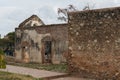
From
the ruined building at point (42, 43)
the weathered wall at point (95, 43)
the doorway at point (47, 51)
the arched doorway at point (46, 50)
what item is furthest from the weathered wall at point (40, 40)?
the weathered wall at point (95, 43)

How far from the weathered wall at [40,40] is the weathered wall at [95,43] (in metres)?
6.34

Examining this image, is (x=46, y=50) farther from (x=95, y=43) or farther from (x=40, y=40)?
(x=95, y=43)

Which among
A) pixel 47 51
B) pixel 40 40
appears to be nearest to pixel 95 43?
pixel 47 51

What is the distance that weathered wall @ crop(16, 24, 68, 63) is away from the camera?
2303 centimetres

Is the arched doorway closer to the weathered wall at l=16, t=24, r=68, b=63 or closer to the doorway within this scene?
the doorway

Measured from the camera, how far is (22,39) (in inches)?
1025

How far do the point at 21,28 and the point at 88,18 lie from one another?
1107cm

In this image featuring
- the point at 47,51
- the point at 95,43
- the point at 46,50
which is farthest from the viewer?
the point at 46,50

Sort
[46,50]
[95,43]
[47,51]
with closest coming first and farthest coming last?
[95,43] → [47,51] → [46,50]

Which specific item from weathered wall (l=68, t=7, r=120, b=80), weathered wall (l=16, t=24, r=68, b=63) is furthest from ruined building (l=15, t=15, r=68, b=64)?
weathered wall (l=68, t=7, r=120, b=80)

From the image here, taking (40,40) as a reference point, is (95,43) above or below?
below

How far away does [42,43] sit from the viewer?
24.6 metres

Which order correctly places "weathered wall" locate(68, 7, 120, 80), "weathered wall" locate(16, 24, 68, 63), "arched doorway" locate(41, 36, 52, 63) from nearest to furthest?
"weathered wall" locate(68, 7, 120, 80)
"weathered wall" locate(16, 24, 68, 63)
"arched doorway" locate(41, 36, 52, 63)

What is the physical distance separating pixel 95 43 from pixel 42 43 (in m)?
9.49
